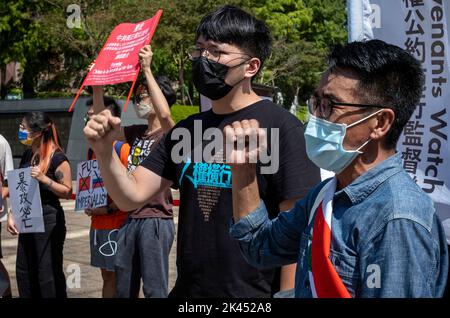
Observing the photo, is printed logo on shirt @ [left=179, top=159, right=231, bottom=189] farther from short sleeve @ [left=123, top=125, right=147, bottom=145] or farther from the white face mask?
short sleeve @ [left=123, top=125, right=147, bottom=145]

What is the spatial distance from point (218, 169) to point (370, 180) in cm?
109

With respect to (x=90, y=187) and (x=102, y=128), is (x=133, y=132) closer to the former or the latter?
(x=90, y=187)

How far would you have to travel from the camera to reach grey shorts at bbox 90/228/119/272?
5.41 m

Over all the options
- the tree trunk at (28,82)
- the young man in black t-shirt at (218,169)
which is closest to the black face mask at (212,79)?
the young man in black t-shirt at (218,169)

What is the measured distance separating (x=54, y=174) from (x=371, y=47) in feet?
14.0

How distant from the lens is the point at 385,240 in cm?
172

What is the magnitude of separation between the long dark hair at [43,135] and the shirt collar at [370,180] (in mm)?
4354

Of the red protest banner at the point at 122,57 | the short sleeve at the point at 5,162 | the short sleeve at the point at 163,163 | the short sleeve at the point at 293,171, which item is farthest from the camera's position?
the short sleeve at the point at 5,162

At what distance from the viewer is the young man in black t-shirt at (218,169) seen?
280 cm

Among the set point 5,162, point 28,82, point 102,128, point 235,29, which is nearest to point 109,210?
point 5,162

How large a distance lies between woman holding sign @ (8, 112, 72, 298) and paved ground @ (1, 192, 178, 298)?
0.74 metres

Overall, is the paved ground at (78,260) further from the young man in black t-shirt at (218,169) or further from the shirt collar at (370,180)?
the shirt collar at (370,180)

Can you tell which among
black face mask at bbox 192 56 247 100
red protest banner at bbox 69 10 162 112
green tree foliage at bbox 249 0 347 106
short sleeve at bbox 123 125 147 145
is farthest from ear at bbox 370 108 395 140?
green tree foliage at bbox 249 0 347 106
